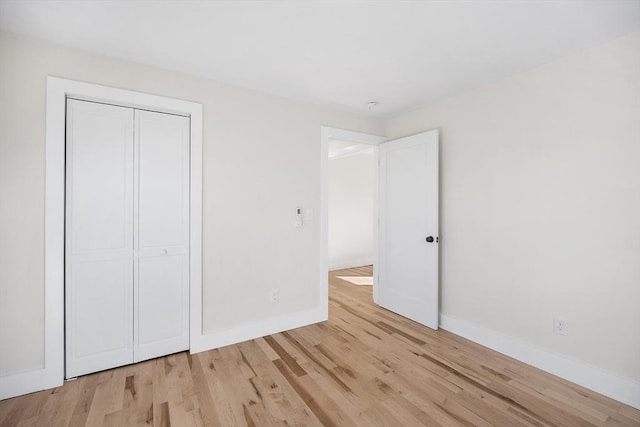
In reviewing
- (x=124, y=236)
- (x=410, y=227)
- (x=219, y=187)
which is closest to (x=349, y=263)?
(x=410, y=227)

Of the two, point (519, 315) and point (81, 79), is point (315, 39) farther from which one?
point (519, 315)

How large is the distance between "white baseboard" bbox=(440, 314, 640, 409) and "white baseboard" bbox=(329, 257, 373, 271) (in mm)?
3246

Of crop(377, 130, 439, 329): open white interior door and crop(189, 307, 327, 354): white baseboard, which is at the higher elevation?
crop(377, 130, 439, 329): open white interior door

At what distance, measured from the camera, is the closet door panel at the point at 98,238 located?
2.25m

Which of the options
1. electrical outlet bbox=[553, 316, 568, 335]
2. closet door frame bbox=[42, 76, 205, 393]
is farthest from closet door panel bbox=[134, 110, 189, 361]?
electrical outlet bbox=[553, 316, 568, 335]

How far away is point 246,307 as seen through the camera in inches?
115

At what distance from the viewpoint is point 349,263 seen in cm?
642

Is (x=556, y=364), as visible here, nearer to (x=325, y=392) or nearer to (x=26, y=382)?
(x=325, y=392)

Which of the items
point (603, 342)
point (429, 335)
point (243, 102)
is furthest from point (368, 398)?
point (243, 102)

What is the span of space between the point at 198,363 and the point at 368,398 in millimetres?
1416

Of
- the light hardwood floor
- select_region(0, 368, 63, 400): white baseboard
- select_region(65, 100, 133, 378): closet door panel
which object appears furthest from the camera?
select_region(65, 100, 133, 378): closet door panel

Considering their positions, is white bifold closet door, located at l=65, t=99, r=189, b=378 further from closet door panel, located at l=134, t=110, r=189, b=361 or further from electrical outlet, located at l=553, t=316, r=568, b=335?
electrical outlet, located at l=553, t=316, r=568, b=335

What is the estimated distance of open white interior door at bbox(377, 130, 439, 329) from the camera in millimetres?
3199

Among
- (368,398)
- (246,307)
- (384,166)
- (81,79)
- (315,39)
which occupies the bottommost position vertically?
(368,398)
